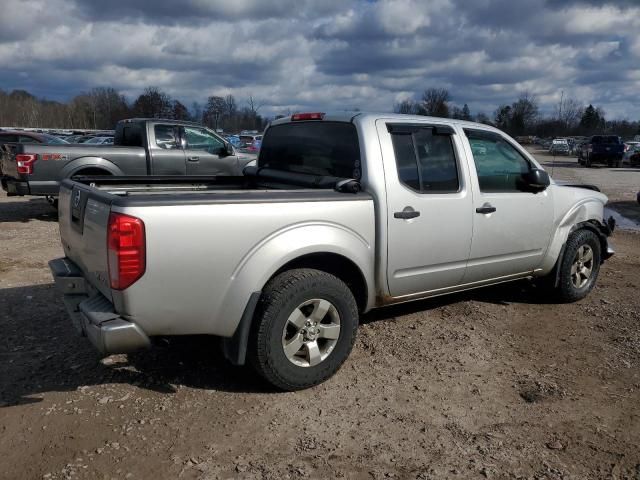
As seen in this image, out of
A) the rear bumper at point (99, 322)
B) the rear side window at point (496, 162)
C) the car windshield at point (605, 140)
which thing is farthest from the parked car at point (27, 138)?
the car windshield at point (605, 140)

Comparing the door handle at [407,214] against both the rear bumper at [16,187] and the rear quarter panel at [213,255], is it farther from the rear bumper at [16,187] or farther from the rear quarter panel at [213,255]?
the rear bumper at [16,187]

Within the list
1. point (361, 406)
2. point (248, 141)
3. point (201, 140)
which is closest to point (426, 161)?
point (361, 406)

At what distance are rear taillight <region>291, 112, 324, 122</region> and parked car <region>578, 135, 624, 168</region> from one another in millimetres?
33181

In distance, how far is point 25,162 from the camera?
9.50m

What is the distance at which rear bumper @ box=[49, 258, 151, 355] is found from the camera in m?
3.14

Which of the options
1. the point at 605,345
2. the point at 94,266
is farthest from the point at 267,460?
the point at 605,345

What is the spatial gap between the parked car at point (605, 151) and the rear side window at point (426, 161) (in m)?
32.9

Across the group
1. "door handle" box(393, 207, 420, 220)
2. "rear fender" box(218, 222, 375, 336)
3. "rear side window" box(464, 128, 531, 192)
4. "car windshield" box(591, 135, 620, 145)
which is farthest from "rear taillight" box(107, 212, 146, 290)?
"car windshield" box(591, 135, 620, 145)

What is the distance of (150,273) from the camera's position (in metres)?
3.15

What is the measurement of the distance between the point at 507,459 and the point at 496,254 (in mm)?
2230

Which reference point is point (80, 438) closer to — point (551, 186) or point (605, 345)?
point (605, 345)

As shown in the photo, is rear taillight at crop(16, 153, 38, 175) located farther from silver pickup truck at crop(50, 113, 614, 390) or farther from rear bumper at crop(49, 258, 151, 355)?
rear bumper at crop(49, 258, 151, 355)

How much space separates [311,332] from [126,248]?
53.5 inches

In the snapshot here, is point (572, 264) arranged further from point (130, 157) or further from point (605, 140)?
point (605, 140)
